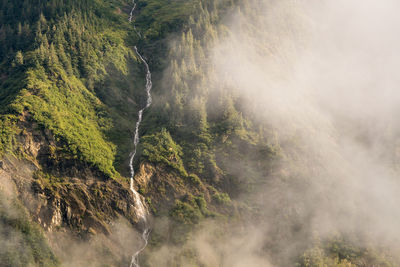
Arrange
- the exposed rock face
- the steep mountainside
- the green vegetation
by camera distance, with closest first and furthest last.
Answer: the green vegetation → the exposed rock face → the steep mountainside

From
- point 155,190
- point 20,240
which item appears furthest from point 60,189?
point 155,190

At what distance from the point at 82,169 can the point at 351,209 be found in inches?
4895

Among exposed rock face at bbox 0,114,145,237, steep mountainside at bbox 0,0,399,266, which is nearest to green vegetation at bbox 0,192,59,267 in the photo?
steep mountainside at bbox 0,0,399,266

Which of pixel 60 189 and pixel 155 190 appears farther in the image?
pixel 155 190

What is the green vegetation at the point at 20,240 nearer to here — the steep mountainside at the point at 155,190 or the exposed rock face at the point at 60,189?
the steep mountainside at the point at 155,190

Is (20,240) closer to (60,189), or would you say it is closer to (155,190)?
(60,189)

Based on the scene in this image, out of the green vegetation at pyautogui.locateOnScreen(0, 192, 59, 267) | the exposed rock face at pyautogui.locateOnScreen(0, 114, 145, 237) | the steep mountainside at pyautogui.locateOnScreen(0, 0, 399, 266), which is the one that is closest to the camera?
the green vegetation at pyautogui.locateOnScreen(0, 192, 59, 267)

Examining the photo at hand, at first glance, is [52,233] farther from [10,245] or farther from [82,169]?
[82,169]

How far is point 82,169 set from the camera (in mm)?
154625

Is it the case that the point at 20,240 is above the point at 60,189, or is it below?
below

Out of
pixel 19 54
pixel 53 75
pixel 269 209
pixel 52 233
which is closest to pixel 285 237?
pixel 269 209

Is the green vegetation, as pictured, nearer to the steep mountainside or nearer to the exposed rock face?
the steep mountainside

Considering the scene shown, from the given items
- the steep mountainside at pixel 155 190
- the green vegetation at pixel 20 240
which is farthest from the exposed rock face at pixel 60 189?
the green vegetation at pixel 20 240

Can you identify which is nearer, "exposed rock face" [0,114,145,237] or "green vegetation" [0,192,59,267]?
"green vegetation" [0,192,59,267]
